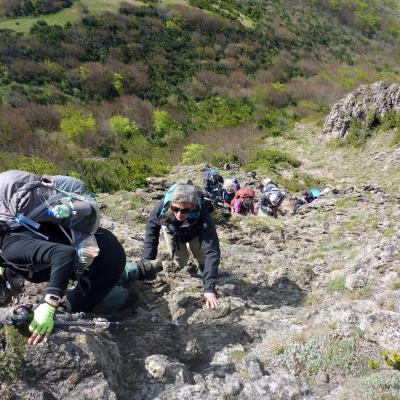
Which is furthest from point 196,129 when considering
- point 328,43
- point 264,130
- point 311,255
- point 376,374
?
point 328,43

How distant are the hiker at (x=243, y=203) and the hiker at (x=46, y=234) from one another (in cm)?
689

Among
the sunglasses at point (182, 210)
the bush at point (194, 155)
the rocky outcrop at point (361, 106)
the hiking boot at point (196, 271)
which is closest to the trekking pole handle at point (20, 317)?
the sunglasses at point (182, 210)

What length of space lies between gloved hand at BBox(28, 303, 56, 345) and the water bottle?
1.84 ft

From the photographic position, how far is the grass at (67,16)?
35281 millimetres

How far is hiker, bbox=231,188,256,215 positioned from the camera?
968 centimetres

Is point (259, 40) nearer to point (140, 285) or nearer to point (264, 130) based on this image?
point (264, 130)

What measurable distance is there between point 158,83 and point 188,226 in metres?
29.0

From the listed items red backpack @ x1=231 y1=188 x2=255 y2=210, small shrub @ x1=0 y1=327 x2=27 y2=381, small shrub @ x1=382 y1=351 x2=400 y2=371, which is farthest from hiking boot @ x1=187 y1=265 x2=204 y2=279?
red backpack @ x1=231 y1=188 x2=255 y2=210

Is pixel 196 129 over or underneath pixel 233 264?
underneath

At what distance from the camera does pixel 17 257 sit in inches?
105

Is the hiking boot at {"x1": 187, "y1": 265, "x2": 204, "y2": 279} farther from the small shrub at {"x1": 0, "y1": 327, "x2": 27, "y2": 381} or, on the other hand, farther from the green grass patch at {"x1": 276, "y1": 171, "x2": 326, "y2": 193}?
the green grass patch at {"x1": 276, "y1": 171, "x2": 326, "y2": 193}

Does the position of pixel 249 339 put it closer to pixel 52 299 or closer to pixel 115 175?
pixel 52 299

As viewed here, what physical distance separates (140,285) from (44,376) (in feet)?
6.14

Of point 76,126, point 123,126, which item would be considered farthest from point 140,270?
point 123,126
